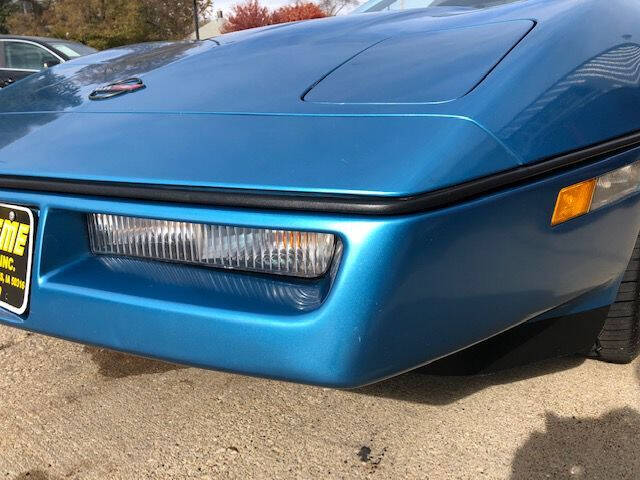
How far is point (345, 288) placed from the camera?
108 cm

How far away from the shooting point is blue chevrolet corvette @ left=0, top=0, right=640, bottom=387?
1094mm

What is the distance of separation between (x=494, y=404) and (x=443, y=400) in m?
0.14

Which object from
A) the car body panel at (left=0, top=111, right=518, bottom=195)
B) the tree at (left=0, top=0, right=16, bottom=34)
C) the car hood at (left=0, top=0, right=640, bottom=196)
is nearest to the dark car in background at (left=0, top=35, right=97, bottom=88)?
the car hood at (left=0, top=0, right=640, bottom=196)

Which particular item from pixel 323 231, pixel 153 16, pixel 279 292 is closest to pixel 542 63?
pixel 323 231

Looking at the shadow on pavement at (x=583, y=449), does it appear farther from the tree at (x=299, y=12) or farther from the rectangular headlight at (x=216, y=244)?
the tree at (x=299, y=12)

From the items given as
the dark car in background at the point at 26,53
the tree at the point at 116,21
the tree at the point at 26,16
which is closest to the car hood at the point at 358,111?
the dark car in background at the point at 26,53

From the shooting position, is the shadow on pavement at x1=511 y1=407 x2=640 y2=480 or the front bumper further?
the shadow on pavement at x1=511 y1=407 x2=640 y2=480

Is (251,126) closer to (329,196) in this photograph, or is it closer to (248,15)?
(329,196)

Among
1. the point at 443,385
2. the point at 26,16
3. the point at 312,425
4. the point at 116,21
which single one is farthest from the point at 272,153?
the point at 26,16

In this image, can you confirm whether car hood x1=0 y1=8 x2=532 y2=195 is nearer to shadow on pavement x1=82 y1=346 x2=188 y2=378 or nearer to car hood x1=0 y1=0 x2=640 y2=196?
car hood x1=0 y1=0 x2=640 y2=196

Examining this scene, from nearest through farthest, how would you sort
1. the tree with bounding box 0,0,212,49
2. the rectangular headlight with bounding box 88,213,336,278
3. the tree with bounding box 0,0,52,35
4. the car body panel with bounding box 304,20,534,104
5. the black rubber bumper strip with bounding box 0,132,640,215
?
the black rubber bumper strip with bounding box 0,132,640,215 < the rectangular headlight with bounding box 88,213,336,278 < the car body panel with bounding box 304,20,534,104 < the tree with bounding box 0,0,212,49 < the tree with bounding box 0,0,52,35

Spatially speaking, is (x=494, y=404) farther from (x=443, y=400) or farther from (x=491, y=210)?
(x=491, y=210)

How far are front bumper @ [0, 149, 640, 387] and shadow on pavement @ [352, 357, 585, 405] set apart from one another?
520 mm

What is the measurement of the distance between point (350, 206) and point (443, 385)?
953 mm
